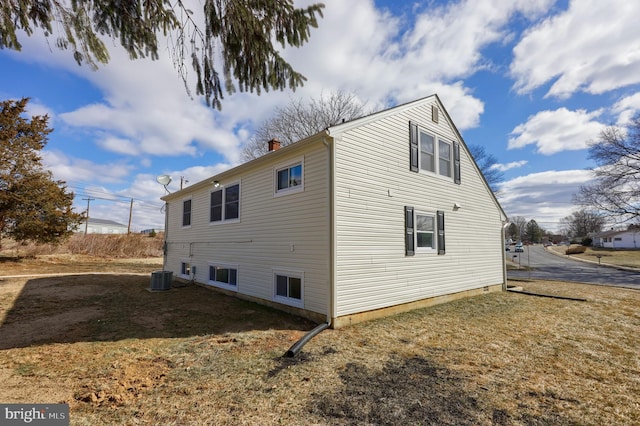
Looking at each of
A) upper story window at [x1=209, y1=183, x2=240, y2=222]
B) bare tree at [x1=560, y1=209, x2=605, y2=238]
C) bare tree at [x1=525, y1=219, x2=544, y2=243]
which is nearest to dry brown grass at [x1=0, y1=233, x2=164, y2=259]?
upper story window at [x1=209, y1=183, x2=240, y2=222]

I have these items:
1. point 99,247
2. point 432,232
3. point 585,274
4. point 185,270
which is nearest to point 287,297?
point 432,232

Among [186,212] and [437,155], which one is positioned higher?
[437,155]

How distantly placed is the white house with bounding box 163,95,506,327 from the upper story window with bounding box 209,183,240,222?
0.04 meters

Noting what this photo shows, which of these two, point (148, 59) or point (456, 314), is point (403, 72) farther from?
point (148, 59)

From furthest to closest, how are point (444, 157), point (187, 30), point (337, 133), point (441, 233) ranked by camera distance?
1. point (444, 157)
2. point (441, 233)
3. point (337, 133)
4. point (187, 30)

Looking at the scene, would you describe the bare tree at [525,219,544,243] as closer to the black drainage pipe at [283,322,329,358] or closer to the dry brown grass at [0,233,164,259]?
the dry brown grass at [0,233,164,259]

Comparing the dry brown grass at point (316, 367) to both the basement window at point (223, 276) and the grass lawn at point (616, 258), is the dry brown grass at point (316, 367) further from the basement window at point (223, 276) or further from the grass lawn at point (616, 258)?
the grass lawn at point (616, 258)

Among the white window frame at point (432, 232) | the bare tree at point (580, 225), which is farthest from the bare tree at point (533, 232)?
the white window frame at point (432, 232)

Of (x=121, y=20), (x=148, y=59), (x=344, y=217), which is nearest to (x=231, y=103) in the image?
(x=148, y=59)

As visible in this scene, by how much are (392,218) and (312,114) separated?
61.2ft

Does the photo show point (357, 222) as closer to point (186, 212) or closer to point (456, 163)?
point (456, 163)

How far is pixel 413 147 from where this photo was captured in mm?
8734

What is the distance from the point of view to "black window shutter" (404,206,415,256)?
8070mm

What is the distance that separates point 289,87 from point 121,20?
2446 mm
